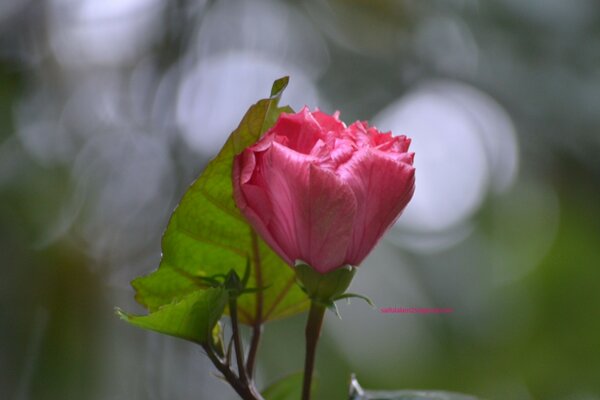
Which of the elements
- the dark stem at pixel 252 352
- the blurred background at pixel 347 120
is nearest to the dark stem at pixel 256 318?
the dark stem at pixel 252 352

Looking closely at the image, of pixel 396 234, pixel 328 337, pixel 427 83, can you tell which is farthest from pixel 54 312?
pixel 427 83

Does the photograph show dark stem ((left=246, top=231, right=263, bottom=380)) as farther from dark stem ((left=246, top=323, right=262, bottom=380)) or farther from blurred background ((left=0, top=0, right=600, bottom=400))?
blurred background ((left=0, top=0, right=600, bottom=400))

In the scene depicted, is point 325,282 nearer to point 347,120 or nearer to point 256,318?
point 256,318

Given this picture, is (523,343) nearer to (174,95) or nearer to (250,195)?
(174,95)

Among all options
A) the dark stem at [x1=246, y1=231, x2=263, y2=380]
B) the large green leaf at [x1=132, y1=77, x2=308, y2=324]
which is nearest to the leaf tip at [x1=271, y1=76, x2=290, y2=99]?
the large green leaf at [x1=132, y1=77, x2=308, y2=324]

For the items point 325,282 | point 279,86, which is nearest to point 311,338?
point 325,282

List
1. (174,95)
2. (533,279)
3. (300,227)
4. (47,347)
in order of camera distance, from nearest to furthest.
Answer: (300,227) < (47,347) < (174,95) < (533,279)

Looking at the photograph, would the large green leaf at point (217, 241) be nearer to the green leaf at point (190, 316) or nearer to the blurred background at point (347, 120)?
the green leaf at point (190, 316)
